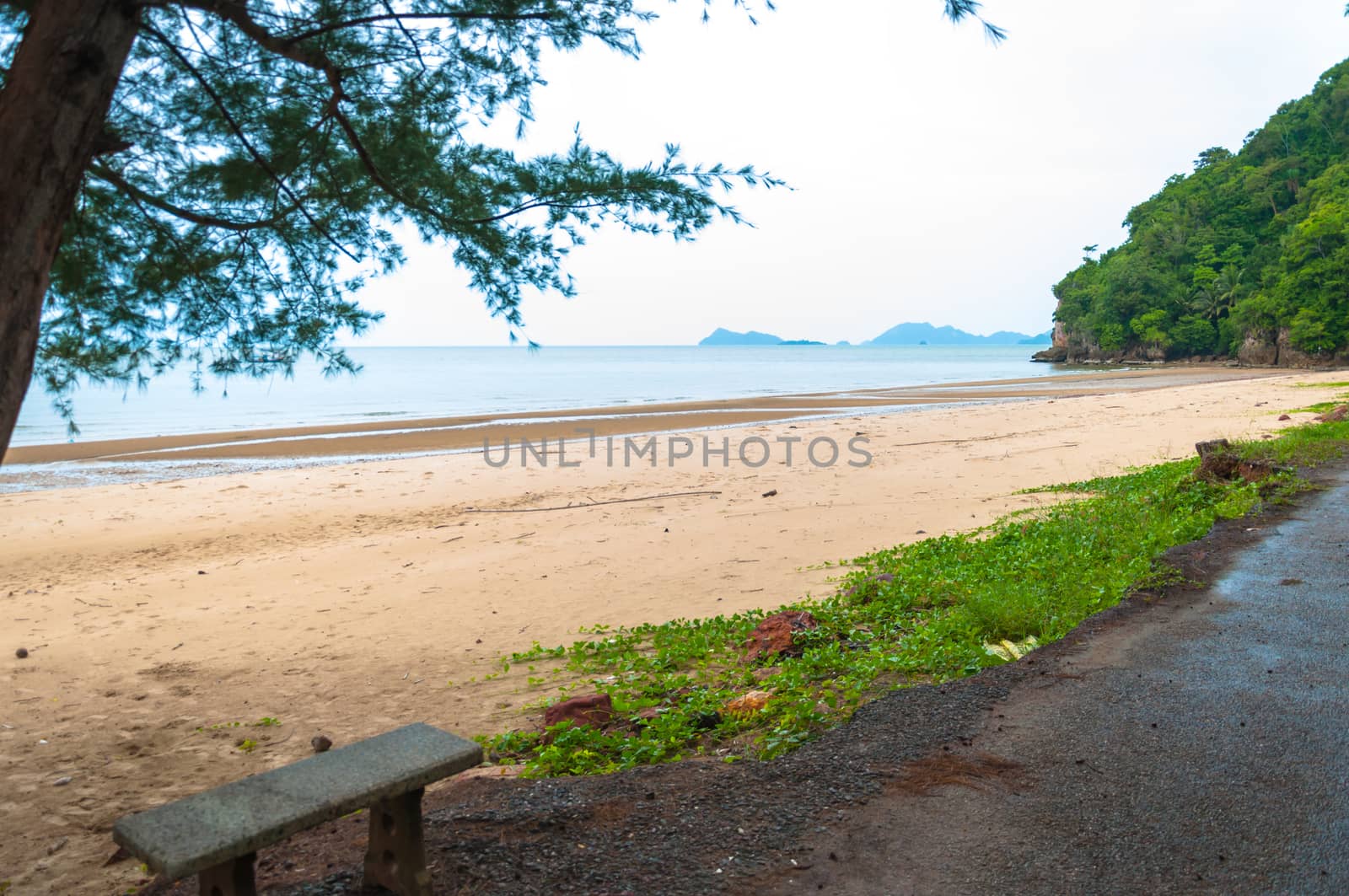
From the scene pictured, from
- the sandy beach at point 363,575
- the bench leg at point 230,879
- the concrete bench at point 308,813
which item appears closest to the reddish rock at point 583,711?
the sandy beach at point 363,575

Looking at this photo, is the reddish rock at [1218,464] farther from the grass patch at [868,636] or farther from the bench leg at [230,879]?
the bench leg at [230,879]

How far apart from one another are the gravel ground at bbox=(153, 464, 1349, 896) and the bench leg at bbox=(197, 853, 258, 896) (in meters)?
0.39

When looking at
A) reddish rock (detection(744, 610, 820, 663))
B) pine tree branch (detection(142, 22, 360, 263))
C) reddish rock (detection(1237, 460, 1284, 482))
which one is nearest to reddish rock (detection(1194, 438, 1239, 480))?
reddish rock (detection(1237, 460, 1284, 482))

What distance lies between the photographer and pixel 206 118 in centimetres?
461

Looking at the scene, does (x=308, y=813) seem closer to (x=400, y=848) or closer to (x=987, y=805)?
(x=400, y=848)

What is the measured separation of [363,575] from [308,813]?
648 centimetres

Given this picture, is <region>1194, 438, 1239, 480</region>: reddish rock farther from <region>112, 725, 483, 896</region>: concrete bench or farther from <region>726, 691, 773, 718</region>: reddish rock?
<region>112, 725, 483, 896</region>: concrete bench

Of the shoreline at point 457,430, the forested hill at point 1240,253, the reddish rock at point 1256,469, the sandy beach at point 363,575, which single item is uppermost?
the forested hill at point 1240,253

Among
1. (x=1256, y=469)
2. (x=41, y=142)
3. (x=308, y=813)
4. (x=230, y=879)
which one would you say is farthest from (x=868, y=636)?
(x=1256, y=469)

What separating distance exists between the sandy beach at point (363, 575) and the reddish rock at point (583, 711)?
375mm

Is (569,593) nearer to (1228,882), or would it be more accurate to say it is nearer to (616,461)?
(1228,882)

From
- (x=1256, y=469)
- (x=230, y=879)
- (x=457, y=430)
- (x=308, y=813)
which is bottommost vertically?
(x=230, y=879)

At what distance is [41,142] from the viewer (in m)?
2.80

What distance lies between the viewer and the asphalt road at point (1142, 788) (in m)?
2.63
